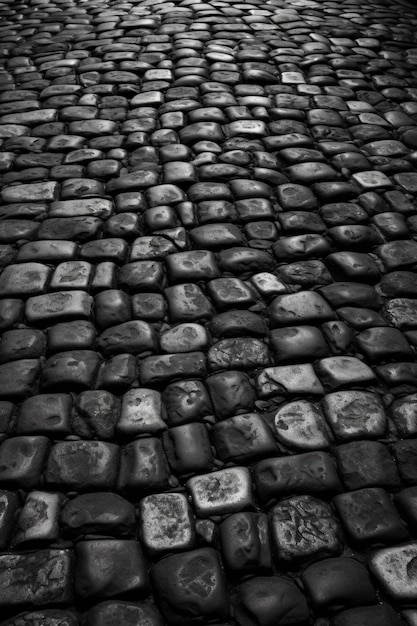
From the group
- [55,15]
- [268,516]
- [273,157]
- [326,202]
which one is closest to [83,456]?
[268,516]

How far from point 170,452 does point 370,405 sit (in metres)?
0.66

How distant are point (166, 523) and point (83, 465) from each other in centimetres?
31

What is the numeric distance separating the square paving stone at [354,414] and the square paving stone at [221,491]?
0.34 meters

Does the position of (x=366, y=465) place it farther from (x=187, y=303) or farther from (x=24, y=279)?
(x=24, y=279)

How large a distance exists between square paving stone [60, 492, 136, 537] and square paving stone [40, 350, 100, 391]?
0.43m

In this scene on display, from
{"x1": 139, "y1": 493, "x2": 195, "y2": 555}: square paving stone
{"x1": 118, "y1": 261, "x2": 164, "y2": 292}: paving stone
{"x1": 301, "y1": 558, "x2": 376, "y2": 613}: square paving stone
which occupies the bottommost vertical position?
{"x1": 139, "y1": 493, "x2": 195, "y2": 555}: square paving stone

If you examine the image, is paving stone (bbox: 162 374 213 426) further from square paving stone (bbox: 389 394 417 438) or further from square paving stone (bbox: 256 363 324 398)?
square paving stone (bbox: 389 394 417 438)

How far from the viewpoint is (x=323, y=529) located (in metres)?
1.51

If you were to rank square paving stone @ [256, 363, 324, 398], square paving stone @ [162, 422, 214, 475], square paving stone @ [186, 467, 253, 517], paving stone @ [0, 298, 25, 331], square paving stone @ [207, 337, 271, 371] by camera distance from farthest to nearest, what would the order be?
paving stone @ [0, 298, 25, 331] < square paving stone @ [207, 337, 271, 371] < square paving stone @ [256, 363, 324, 398] < square paving stone @ [162, 422, 214, 475] < square paving stone @ [186, 467, 253, 517]

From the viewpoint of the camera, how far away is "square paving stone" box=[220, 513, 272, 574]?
143 centimetres

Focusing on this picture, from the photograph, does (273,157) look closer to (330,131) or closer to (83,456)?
(330,131)

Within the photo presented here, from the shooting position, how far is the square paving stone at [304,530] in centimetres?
146

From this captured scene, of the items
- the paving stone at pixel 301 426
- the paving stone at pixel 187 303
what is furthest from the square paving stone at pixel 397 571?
the paving stone at pixel 187 303

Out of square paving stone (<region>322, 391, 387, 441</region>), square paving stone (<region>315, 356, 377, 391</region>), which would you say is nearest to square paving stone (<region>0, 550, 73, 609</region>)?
square paving stone (<region>322, 391, 387, 441</region>)
